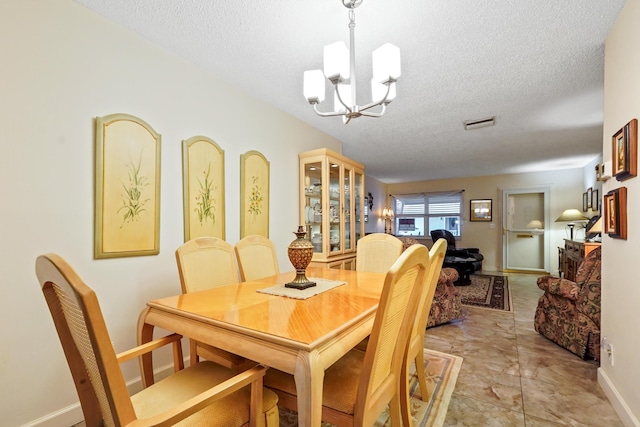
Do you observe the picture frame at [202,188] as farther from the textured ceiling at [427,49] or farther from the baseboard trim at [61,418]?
the baseboard trim at [61,418]

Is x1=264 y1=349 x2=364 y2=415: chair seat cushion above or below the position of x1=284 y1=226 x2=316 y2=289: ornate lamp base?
below

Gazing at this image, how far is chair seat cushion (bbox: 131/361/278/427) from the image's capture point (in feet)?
3.22

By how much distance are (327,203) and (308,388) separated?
8.55 feet

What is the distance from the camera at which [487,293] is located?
4.68 m

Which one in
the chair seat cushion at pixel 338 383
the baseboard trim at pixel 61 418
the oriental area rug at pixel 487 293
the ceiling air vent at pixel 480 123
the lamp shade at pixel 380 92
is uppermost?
the ceiling air vent at pixel 480 123

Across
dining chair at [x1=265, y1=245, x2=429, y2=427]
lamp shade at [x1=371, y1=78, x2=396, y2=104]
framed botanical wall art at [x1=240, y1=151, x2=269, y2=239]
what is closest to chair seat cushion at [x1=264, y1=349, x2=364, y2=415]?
dining chair at [x1=265, y1=245, x2=429, y2=427]

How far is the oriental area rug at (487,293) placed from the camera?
4.07 meters

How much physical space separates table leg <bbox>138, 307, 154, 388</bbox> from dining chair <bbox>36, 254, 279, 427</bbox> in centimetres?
17

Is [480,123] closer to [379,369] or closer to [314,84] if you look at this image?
[314,84]

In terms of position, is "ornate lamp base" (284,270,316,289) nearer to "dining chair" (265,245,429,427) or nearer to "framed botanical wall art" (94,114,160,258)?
"dining chair" (265,245,429,427)

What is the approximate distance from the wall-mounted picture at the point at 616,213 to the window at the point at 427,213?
5.70m

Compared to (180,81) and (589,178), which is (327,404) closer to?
(180,81)

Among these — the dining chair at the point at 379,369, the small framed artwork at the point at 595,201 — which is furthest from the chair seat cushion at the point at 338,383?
the small framed artwork at the point at 595,201

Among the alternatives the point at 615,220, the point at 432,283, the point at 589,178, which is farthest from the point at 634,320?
the point at 589,178
